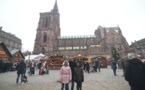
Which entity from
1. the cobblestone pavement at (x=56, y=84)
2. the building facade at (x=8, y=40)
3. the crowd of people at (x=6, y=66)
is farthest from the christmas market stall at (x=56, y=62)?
the building facade at (x=8, y=40)

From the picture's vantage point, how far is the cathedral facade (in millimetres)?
54062

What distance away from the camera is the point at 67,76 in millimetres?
5574

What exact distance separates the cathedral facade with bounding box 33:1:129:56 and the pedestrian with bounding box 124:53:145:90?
5009 cm

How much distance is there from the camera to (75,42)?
66.4 metres

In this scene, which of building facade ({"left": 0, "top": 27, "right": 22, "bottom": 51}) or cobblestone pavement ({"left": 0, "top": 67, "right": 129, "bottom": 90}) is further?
building facade ({"left": 0, "top": 27, "right": 22, "bottom": 51})

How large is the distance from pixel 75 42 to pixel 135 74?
62.6 meters

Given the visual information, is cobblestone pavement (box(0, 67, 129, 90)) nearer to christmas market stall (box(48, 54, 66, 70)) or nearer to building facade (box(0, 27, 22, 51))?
christmas market stall (box(48, 54, 66, 70))

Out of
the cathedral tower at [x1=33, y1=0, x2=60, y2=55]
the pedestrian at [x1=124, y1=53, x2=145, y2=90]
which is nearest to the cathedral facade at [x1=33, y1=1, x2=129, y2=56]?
the cathedral tower at [x1=33, y1=0, x2=60, y2=55]

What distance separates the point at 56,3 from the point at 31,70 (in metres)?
75.4

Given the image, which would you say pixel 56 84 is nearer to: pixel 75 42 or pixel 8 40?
pixel 8 40

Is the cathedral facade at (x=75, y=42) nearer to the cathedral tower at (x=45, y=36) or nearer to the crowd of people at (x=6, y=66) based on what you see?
the cathedral tower at (x=45, y=36)

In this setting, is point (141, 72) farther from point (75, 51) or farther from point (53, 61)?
point (75, 51)

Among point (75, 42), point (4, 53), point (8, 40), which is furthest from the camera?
point (75, 42)

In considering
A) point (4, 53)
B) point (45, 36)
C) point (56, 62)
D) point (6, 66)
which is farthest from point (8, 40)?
point (56, 62)
